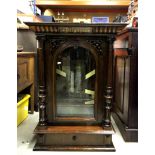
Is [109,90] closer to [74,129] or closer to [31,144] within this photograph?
[74,129]

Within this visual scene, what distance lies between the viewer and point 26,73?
7.39ft

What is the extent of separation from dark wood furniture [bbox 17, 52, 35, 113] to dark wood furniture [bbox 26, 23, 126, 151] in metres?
0.46

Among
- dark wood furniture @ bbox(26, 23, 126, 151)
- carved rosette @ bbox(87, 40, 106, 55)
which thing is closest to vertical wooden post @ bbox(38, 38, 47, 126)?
dark wood furniture @ bbox(26, 23, 126, 151)

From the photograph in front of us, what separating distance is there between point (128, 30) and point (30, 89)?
1.45 m

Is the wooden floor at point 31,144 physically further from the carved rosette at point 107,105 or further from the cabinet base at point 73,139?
the carved rosette at point 107,105

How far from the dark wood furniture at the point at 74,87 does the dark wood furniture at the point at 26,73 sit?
0.46 metres

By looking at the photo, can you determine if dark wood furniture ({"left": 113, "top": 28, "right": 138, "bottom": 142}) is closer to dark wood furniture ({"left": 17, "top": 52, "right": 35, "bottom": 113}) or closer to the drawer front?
the drawer front

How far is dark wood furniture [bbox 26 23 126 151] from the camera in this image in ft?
5.16

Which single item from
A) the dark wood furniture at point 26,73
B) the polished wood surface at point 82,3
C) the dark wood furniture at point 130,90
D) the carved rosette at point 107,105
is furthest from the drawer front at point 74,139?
the polished wood surface at point 82,3

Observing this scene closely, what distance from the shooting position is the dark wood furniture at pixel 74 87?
1.57 meters

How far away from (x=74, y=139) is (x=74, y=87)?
0.43m

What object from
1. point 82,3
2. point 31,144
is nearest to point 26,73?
point 31,144
